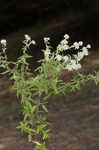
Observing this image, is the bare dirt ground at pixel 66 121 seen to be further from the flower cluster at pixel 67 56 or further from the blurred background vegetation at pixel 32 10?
the blurred background vegetation at pixel 32 10

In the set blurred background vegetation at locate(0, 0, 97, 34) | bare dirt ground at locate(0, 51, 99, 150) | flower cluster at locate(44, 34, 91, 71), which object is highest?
blurred background vegetation at locate(0, 0, 97, 34)

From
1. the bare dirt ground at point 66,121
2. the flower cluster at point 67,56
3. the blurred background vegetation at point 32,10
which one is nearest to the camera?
the flower cluster at point 67,56

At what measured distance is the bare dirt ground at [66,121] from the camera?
16.3ft

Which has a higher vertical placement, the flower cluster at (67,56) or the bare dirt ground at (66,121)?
the flower cluster at (67,56)

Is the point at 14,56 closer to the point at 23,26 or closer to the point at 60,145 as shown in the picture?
the point at 23,26

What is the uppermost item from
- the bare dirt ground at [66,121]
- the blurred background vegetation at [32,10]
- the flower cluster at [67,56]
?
the blurred background vegetation at [32,10]

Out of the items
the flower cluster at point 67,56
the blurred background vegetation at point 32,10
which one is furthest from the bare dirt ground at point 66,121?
the blurred background vegetation at point 32,10

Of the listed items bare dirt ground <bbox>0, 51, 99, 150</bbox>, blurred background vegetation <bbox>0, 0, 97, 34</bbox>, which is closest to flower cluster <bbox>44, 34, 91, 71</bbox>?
bare dirt ground <bbox>0, 51, 99, 150</bbox>

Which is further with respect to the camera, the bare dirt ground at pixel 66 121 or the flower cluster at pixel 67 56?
the bare dirt ground at pixel 66 121

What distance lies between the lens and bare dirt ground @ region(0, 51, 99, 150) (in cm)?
496

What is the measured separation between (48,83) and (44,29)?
10257 mm

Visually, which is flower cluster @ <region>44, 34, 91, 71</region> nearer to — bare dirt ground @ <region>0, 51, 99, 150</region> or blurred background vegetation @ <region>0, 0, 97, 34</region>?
bare dirt ground @ <region>0, 51, 99, 150</region>

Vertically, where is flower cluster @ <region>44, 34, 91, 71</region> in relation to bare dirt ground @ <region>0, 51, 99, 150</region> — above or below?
above

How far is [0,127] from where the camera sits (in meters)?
6.12
